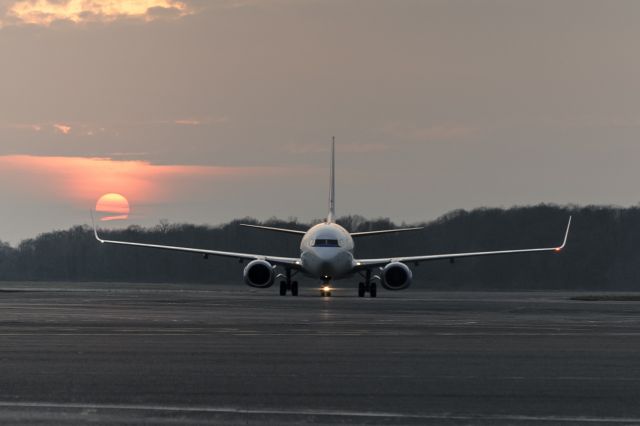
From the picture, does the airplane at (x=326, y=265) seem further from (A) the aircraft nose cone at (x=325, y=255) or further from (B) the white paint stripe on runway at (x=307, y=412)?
(B) the white paint stripe on runway at (x=307, y=412)

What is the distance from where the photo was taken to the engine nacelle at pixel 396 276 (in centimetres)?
5466

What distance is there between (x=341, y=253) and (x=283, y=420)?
42785 millimetres

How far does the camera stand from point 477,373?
13648mm

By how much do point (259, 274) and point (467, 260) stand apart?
2817 centimetres

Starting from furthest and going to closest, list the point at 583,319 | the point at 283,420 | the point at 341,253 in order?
the point at 341,253
the point at 583,319
the point at 283,420

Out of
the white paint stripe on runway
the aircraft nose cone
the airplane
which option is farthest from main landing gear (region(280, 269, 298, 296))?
the white paint stripe on runway

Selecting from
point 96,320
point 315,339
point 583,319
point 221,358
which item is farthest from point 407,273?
point 221,358

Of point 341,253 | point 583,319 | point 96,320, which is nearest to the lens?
point 96,320

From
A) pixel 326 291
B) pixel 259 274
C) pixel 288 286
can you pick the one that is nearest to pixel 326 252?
pixel 326 291

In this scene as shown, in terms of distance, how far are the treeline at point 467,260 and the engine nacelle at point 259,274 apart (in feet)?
76.9

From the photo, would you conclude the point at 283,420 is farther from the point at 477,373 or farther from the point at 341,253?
the point at 341,253

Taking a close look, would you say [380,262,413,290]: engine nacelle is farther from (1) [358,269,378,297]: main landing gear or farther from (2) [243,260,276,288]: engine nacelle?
(2) [243,260,276,288]: engine nacelle

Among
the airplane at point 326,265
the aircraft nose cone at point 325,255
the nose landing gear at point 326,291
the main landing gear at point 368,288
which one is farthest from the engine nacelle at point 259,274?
the main landing gear at point 368,288

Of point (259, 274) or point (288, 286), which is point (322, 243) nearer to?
point (259, 274)
